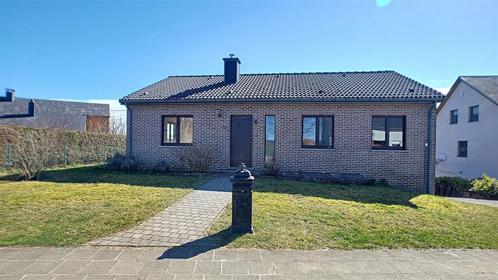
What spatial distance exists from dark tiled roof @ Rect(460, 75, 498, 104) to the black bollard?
20087mm

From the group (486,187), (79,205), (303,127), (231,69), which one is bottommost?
(486,187)

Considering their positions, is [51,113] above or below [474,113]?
above

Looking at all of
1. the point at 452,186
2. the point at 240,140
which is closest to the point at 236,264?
the point at 240,140

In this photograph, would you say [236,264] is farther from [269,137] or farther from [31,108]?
[31,108]

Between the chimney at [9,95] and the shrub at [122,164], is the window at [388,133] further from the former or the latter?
the chimney at [9,95]

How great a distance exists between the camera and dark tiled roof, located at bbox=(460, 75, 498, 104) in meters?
18.7

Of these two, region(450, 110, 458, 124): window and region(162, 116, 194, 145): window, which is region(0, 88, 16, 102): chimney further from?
region(450, 110, 458, 124): window

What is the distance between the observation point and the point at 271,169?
11234 millimetres

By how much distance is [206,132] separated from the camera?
12.3 meters

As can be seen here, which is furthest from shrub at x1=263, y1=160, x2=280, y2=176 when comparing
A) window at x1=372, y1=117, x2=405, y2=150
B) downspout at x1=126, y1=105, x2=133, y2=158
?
downspout at x1=126, y1=105, x2=133, y2=158

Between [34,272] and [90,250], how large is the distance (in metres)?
0.73

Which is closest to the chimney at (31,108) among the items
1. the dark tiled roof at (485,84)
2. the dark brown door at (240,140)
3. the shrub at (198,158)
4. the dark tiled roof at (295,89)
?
the dark tiled roof at (295,89)

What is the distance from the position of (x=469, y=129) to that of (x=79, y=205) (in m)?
A: 23.9

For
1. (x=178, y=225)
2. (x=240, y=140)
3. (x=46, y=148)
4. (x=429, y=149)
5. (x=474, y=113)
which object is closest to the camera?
(x=178, y=225)
